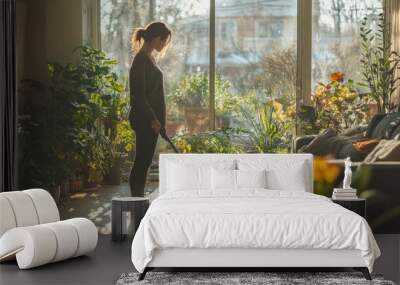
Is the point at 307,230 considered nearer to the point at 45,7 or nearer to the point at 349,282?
the point at 349,282

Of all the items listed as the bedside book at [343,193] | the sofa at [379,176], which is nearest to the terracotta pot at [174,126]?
the sofa at [379,176]

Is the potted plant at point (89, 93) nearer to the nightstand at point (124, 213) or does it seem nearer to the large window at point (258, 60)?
the nightstand at point (124, 213)

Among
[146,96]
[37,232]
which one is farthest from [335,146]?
[37,232]

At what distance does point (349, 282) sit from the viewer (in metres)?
6.02

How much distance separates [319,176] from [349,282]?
299 centimetres

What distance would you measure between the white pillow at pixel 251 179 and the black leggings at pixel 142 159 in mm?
1350

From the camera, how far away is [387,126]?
889cm

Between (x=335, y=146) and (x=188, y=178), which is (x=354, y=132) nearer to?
(x=335, y=146)

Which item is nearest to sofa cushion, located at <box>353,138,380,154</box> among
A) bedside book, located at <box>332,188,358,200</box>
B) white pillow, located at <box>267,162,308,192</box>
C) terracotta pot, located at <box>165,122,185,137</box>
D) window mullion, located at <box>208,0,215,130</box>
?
bedside book, located at <box>332,188,358,200</box>

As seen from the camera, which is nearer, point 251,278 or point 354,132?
point 251,278

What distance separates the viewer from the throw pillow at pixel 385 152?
8.89m

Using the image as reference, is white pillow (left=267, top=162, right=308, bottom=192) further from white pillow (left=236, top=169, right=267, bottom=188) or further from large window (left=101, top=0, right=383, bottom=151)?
large window (left=101, top=0, right=383, bottom=151)

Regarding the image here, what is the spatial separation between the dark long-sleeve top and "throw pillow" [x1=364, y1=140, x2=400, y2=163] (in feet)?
8.10

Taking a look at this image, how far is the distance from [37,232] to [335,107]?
3996mm
